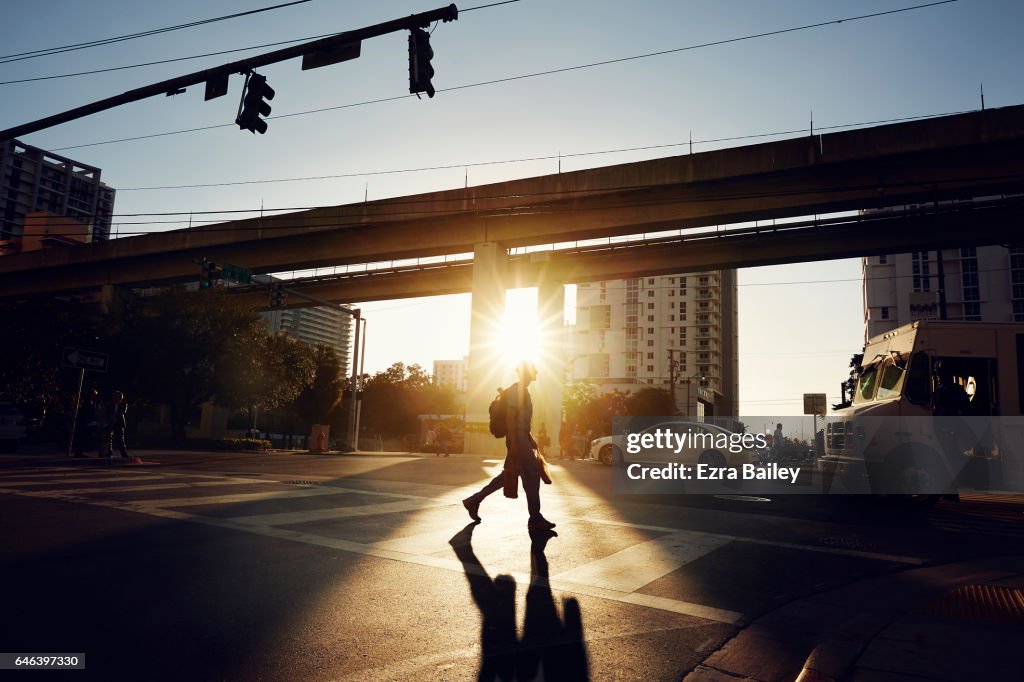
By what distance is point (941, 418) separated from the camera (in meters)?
10.4

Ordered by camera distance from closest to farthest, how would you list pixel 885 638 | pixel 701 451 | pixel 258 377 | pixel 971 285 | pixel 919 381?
pixel 885 638, pixel 919 381, pixel 701 451, pixel 258 377, pixel 971 285

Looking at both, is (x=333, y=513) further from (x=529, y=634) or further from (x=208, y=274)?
(x=208, y=274)

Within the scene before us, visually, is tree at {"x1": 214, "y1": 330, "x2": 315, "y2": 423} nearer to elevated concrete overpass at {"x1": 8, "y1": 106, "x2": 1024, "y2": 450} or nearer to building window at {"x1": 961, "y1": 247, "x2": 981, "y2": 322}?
elevated concrete overpass at {"x1": 8, "y1": 106, "x2": 1024, "y2": 450}

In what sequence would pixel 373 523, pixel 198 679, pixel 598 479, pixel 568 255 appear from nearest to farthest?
pixel 198 679 < pixel 373 523 < pixel 598 479 < pixel 568 255

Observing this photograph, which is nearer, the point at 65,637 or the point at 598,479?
the point at 65,637

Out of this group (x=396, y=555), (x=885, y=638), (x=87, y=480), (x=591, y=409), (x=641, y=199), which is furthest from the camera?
(x=591, y=409)

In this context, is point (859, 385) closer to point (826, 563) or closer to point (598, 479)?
point (598, 479)

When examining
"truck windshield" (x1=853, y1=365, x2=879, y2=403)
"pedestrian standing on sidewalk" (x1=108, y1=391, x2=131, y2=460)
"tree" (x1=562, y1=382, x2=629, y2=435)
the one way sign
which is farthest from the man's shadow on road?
"tree" (x1=562, y1=382, x2=629, y2=435)

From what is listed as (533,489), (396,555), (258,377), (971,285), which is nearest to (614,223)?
(258,377)

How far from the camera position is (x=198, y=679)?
9.34 feet

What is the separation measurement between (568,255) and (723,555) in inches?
1330

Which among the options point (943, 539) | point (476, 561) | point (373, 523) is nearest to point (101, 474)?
point (373, 523)

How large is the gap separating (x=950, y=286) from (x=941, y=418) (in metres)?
87.1

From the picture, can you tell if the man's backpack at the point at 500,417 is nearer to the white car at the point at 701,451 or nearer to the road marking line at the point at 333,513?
the road marking line at the point at 333,513
